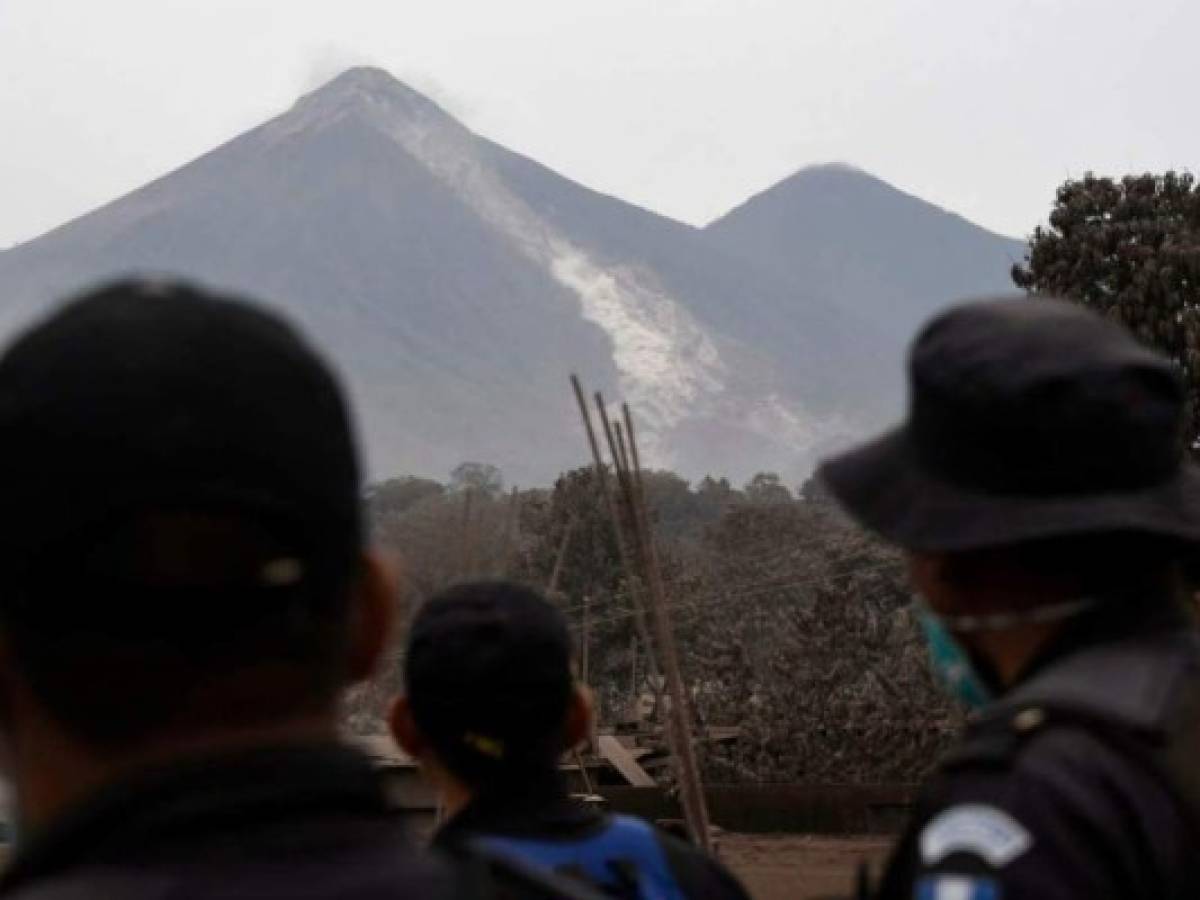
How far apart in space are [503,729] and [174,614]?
1.65 meters

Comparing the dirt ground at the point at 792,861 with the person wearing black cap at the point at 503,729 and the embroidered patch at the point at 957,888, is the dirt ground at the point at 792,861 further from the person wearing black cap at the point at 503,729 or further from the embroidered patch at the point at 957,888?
the embroidered patch at the point at 957,888

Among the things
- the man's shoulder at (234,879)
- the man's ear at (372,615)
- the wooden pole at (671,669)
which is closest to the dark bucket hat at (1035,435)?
the man's ear at (372,615)

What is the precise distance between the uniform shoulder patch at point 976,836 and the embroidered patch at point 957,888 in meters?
0.02

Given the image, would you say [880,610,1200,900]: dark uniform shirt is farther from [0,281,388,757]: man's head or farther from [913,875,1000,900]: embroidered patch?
[0,281,388,757]: man's head

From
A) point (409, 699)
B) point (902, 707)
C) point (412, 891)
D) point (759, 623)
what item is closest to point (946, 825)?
point (412, 891)

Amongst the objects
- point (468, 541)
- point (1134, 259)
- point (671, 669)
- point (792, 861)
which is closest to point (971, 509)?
point (671, 669)

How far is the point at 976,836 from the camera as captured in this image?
6.40 ft

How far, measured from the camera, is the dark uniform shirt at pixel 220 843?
4.56 feet

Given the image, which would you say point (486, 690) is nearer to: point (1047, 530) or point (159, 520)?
point (1047, 530)

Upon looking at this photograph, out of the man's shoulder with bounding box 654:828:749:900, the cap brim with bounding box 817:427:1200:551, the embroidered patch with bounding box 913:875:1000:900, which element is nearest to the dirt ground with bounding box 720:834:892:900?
the man's shoulder with bounding box 654:828:749:900

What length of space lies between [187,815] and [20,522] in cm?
23

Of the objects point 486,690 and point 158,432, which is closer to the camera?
point 158,432

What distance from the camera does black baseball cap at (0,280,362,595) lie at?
142cm

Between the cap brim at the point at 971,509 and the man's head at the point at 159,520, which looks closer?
the man's head at the point at 159,520
